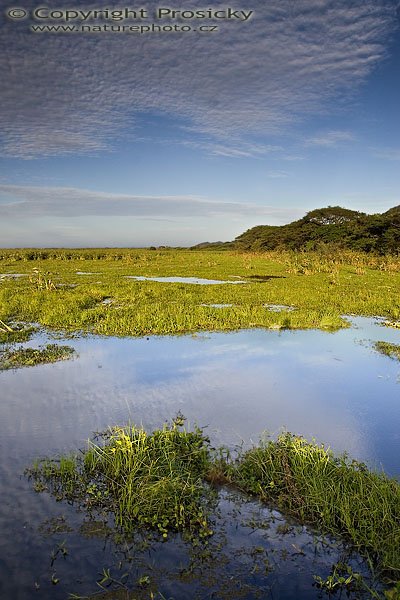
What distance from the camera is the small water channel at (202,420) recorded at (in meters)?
4.92

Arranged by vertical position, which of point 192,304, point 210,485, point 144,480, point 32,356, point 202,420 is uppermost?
point 192,304

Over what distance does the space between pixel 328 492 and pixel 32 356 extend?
9.40m

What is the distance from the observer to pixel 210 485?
6500 mm

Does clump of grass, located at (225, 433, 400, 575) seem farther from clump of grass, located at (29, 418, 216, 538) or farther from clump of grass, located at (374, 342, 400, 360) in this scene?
clump of grass, located at (374, 342, 400, 360)

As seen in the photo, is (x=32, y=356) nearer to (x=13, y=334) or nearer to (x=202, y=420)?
(x=13, y=334)

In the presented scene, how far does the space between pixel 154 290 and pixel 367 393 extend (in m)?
16.5

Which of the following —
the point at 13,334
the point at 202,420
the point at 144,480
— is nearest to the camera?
the point at 144,480

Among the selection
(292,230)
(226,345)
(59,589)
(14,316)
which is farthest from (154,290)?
(292,230)

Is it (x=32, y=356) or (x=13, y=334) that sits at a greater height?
(x=13, y=334)

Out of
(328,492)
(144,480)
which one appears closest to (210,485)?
(144,480)

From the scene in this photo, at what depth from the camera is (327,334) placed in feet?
52.9

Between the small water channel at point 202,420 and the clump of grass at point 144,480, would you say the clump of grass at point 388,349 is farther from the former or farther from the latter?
the clump of grass at point 144,480

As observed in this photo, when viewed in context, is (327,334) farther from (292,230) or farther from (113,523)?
(292,230)

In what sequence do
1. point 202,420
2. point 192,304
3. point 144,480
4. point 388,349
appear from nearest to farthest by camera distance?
point 144,480, point 202,420, point 388,349, point 192,304
